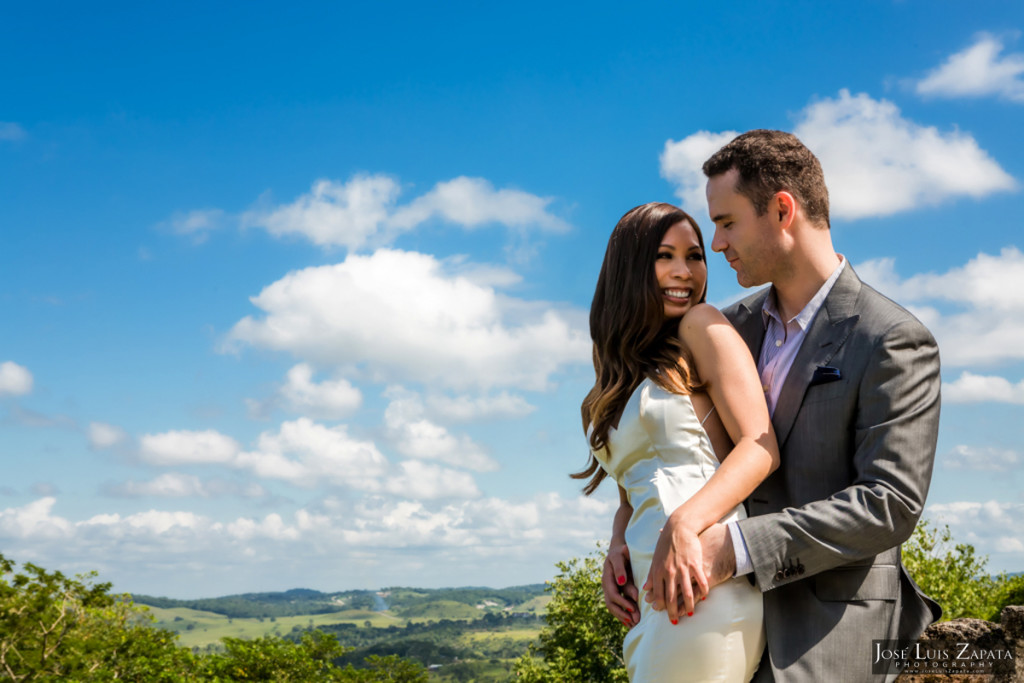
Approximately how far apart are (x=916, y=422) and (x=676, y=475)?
857 millimetres

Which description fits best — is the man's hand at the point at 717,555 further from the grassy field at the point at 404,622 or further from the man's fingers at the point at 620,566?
the grassy field at the point at 404,622

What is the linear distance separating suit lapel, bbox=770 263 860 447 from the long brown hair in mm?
350

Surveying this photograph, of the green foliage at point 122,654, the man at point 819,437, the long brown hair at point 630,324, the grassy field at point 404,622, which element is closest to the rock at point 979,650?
the man at point 819,437

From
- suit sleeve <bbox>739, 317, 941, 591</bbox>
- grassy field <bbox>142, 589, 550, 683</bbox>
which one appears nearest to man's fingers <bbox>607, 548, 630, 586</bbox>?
suit sleeve <bbox>739, 317, 941, 591</bbox>

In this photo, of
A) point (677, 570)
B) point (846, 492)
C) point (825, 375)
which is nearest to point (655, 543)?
point (677, 570)

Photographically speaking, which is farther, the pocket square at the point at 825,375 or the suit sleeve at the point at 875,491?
the pocket square at the point at 825,375

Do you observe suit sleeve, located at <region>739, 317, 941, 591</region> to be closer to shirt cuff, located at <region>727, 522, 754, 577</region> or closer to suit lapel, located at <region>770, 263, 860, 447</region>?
shirt cuff, located at <region>727, 522, 754, 577</region>

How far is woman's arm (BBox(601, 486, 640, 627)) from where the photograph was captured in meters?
3.33

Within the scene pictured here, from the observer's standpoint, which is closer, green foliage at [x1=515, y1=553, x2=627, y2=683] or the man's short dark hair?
the man's short dark hair

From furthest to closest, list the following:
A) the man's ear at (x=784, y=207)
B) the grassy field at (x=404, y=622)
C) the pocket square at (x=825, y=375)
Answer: the grassy field at (x=404, y=622) → the man's ear at (x=784, y=207) → the pocket square at (x=825, y=375)

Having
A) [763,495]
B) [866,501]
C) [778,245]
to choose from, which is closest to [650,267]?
[778,245]

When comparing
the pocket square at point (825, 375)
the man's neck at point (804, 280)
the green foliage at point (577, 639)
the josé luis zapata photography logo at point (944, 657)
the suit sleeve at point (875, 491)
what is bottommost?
the green foliage at point (577, 639)

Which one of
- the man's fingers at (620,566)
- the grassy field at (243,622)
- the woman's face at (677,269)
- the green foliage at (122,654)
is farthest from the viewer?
the grassy field at (243,622)

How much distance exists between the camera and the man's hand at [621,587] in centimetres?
333
